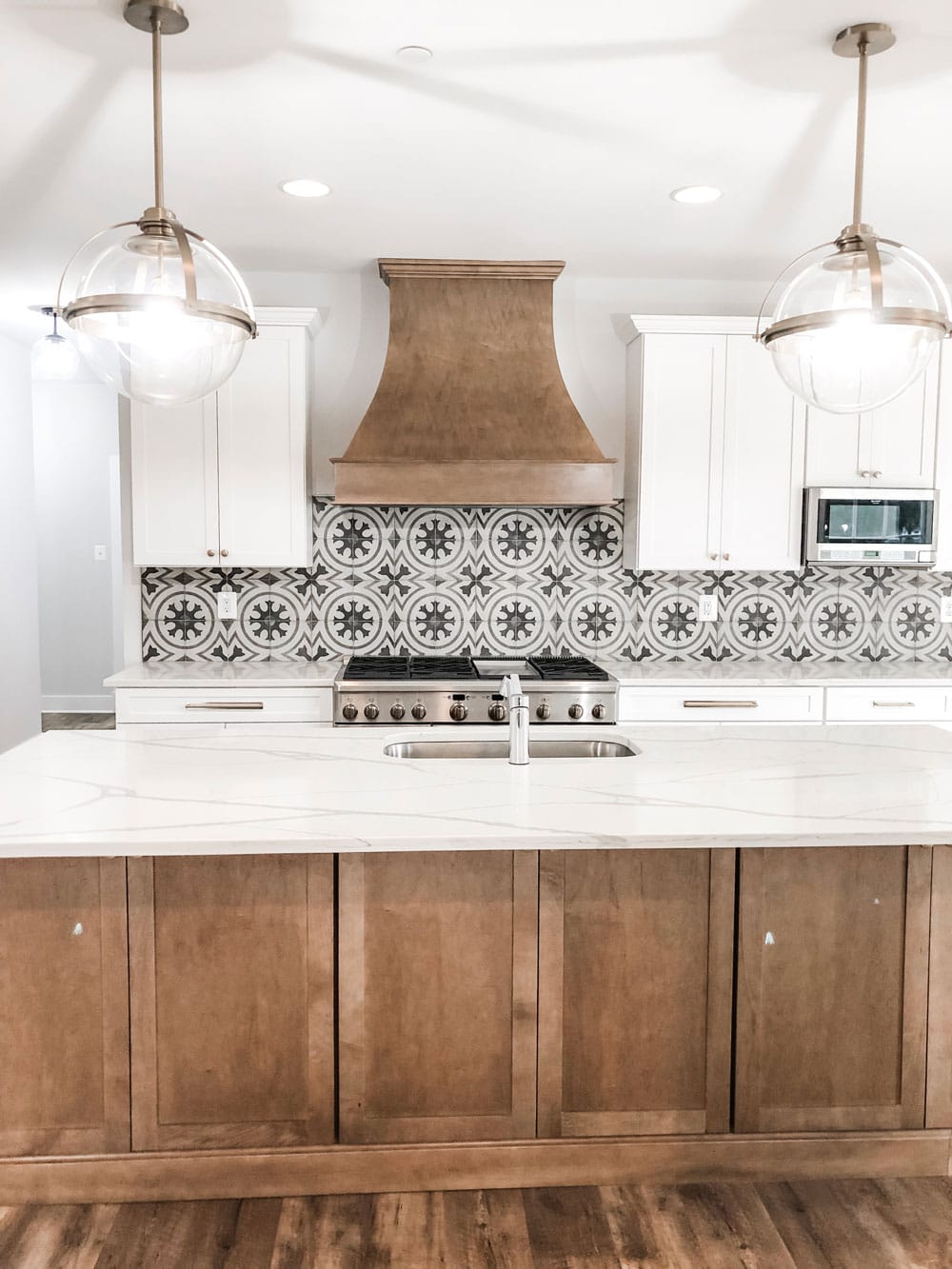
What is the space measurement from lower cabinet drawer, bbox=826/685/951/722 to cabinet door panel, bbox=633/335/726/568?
0.79m

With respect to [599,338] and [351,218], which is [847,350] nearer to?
[351,218]

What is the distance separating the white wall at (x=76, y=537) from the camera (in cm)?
759

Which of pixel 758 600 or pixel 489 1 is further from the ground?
pixel 489 1

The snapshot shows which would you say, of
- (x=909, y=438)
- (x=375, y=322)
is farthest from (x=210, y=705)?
(x=909, y=438)

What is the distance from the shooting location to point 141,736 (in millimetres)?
2768

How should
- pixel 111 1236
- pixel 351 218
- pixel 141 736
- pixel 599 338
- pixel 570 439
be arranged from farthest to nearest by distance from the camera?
pixel 599 338 → pixel 570 439 → pixel 351 218 → pixel 141 736 → pixel 111 1236

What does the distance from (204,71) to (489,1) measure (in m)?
0.76

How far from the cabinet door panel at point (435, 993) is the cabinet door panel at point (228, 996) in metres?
0.08

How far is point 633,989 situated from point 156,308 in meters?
1.69

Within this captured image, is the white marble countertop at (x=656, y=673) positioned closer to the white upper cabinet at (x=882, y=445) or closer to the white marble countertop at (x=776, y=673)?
the white marble countertop at (x=776, y=673)

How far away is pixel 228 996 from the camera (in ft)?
6.81

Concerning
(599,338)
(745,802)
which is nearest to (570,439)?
(599,338)

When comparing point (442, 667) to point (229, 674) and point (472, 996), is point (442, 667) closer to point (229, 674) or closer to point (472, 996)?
point (229, 674)

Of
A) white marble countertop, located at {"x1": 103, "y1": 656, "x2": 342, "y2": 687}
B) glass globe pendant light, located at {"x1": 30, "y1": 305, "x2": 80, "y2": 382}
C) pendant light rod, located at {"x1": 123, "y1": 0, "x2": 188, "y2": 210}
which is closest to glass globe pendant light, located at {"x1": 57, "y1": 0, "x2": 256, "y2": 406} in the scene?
pendant light rod, located at {"x1": 123, "y1": 0, "x2": 188, "y2": 210}
